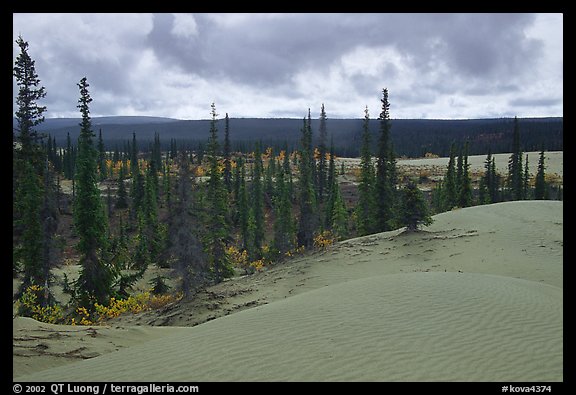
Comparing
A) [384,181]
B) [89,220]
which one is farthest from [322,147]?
[89,220]

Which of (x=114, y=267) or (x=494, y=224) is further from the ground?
(x=494, y=224)

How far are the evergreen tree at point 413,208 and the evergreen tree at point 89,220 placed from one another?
60.4ft

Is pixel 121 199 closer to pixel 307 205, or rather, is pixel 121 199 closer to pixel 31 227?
pixel 307 205

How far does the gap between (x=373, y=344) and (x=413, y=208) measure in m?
19.5

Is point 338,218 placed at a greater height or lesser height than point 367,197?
lesser

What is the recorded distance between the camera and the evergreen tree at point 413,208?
997 inches

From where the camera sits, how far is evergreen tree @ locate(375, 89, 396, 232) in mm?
37031

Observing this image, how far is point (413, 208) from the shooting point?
85.4ft

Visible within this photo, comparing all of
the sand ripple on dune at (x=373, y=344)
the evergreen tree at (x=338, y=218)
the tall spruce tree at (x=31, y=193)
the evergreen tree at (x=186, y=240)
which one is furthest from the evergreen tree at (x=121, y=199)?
the sand ripple on dune at (x=373, y=344)

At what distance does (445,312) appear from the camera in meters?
9.53
